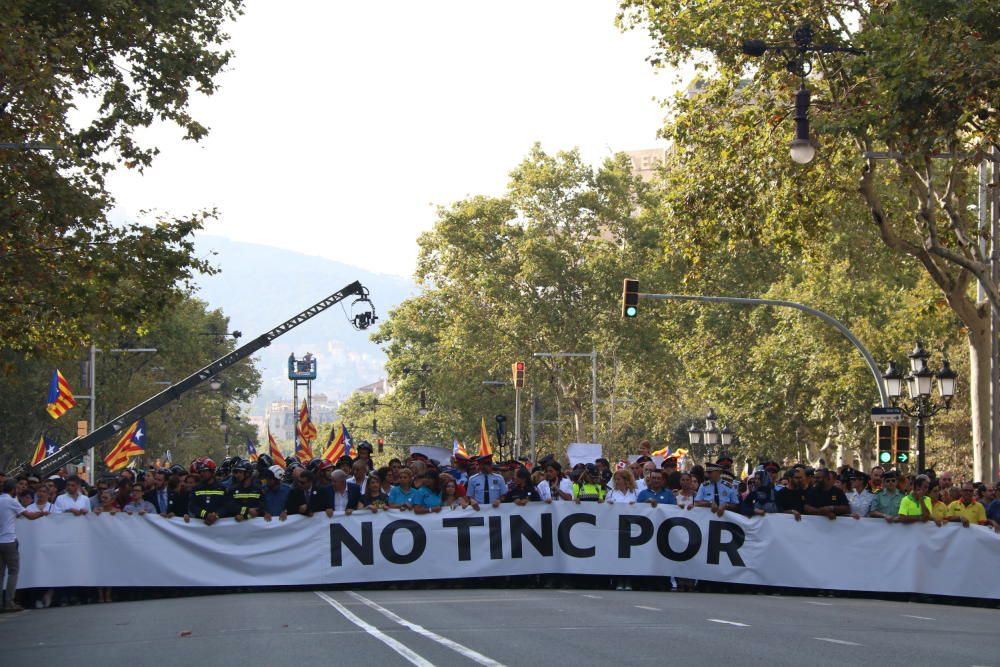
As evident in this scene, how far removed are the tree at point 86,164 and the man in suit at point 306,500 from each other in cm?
731

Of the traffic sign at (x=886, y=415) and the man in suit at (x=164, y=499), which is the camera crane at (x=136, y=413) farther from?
the traffic sign at (x=886, y=415)

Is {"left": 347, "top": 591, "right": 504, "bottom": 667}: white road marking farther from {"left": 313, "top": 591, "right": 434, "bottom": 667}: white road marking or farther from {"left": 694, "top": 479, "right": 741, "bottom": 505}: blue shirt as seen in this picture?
{"left": 694, "top": 479, "right": 741, "bottom": 505}: blue shirt

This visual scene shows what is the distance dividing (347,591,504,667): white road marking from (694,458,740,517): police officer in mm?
4832

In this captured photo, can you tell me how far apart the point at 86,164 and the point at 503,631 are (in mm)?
17543

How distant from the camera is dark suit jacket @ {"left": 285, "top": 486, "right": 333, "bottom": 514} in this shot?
20391 mm

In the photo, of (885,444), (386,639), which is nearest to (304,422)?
(885,444)

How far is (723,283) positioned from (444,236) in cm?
1712

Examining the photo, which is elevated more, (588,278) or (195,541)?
(588,278)

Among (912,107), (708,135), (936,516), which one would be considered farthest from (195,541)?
(708,135)

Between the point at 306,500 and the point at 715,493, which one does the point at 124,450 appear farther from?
the point at 715,493

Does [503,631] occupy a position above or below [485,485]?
below

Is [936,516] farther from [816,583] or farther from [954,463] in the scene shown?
[954,463]

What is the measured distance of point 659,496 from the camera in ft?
68.0

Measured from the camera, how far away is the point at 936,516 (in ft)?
64.4
